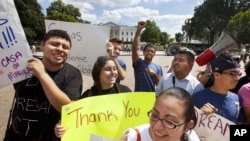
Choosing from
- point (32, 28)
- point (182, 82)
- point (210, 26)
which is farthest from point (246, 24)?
point (182, 82)

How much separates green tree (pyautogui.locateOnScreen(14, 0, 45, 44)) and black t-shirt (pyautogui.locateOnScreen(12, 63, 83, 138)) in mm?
53424

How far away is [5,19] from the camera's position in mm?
2268

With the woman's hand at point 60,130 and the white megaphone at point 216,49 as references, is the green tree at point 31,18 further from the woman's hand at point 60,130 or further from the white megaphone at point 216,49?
the woman's hand at point 60,130

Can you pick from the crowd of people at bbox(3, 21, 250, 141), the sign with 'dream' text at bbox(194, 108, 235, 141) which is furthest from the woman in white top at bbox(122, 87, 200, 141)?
the sign with 'dream' text at bbox(194, 108, 235, 141)

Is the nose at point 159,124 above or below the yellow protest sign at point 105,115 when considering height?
above

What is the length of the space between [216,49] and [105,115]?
2274 mm

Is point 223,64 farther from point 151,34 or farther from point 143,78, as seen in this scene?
point 151,34

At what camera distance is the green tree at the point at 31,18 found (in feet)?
176

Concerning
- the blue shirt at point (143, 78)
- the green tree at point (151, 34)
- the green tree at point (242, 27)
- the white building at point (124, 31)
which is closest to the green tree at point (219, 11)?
the green tree at point (242, 27)

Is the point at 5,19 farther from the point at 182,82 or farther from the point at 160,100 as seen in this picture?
the point at 182,82

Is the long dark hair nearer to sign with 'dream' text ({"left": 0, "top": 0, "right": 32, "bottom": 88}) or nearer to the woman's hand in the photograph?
the woman's hand

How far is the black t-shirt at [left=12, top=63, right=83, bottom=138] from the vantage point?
221 cm

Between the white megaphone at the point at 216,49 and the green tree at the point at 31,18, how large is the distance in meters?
52.4

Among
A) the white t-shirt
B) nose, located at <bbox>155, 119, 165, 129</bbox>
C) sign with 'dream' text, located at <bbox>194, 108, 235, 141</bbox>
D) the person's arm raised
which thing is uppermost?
the person's arm raised
